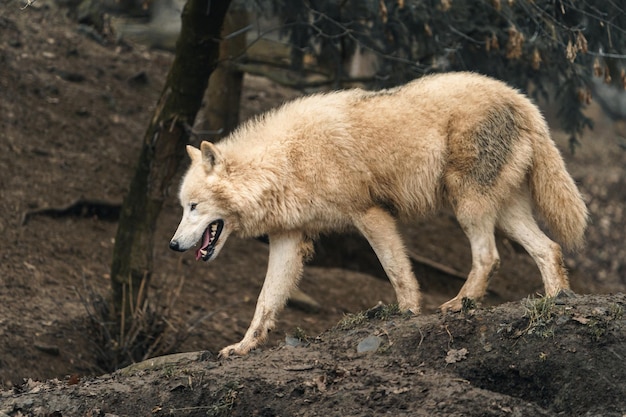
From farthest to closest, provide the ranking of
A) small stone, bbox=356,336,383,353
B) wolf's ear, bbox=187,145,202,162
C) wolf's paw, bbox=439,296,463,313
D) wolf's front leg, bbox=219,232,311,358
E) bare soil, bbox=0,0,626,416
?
wolf's ear, bbox=187,145,202,162, wolf's front leg, bbox=219,232,311,358, wolf's paw, bbox=439,296,463,313, small stone, bbox=356,336,383,353, bare soil, bbox=0,0,626,416

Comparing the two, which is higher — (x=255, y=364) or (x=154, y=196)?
(x=154, y=196)

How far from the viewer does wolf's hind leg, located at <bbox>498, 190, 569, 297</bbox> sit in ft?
23.8

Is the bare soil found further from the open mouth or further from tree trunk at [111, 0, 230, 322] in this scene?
the open mouth

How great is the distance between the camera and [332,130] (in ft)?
24.2

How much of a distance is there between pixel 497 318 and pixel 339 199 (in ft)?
5.74

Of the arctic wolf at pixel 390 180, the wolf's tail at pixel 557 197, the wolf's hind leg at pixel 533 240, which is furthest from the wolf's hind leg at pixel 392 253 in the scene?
the wolf's tail at pixel 557 197

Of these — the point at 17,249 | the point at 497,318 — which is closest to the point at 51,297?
the point at 17,249

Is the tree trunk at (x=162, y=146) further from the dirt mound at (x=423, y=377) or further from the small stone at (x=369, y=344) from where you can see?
the small stone at (x=369, y=344)

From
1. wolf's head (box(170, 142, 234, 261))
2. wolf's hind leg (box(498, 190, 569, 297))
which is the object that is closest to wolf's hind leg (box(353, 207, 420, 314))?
wolf's hind leg (box(498, 190, 569, 297))

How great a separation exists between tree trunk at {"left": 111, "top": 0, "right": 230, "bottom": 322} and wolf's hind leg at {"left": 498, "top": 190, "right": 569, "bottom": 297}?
299 cm

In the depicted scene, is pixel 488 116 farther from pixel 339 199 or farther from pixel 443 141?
pixel 339 199

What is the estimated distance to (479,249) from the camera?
23.9 ft

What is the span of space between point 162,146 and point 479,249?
3108 millimetres

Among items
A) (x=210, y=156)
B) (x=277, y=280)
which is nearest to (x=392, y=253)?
(x=277, y=280)
